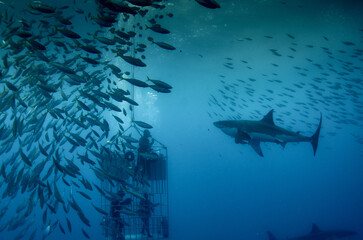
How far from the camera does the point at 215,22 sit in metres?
12.0

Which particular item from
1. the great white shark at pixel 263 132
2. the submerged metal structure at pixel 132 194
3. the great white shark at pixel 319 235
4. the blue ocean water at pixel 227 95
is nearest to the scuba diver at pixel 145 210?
the submerged metal structure at pixel 132 194

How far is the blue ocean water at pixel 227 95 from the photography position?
11336 mm

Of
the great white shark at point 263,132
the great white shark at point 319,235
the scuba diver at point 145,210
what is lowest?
the great white shark at point 319,235

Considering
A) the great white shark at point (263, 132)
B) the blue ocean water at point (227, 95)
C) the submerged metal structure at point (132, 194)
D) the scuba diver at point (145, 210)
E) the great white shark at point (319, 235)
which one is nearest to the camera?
the submerged metal structure at point (132, 194)

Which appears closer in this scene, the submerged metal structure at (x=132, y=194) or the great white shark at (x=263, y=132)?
the submerged metal structure at (x=132, y=194)

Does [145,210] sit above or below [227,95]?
below

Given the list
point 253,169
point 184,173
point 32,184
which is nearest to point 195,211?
point 184,173

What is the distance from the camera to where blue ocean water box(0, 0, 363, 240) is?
11336mm

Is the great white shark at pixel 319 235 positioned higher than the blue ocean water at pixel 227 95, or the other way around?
the blue ocean water at pixel 227 95

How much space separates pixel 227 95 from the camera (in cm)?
2362

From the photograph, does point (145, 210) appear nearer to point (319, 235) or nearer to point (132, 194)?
point (132, 194)

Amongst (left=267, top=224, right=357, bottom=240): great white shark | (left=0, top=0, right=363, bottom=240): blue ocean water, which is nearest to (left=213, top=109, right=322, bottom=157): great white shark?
(left=0, top=0, right=363, bottom=240): blue ocean water

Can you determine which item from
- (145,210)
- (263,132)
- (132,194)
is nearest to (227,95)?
(263,132)

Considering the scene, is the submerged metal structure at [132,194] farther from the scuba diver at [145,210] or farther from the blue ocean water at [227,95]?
the blue ocean water at [227,95]
